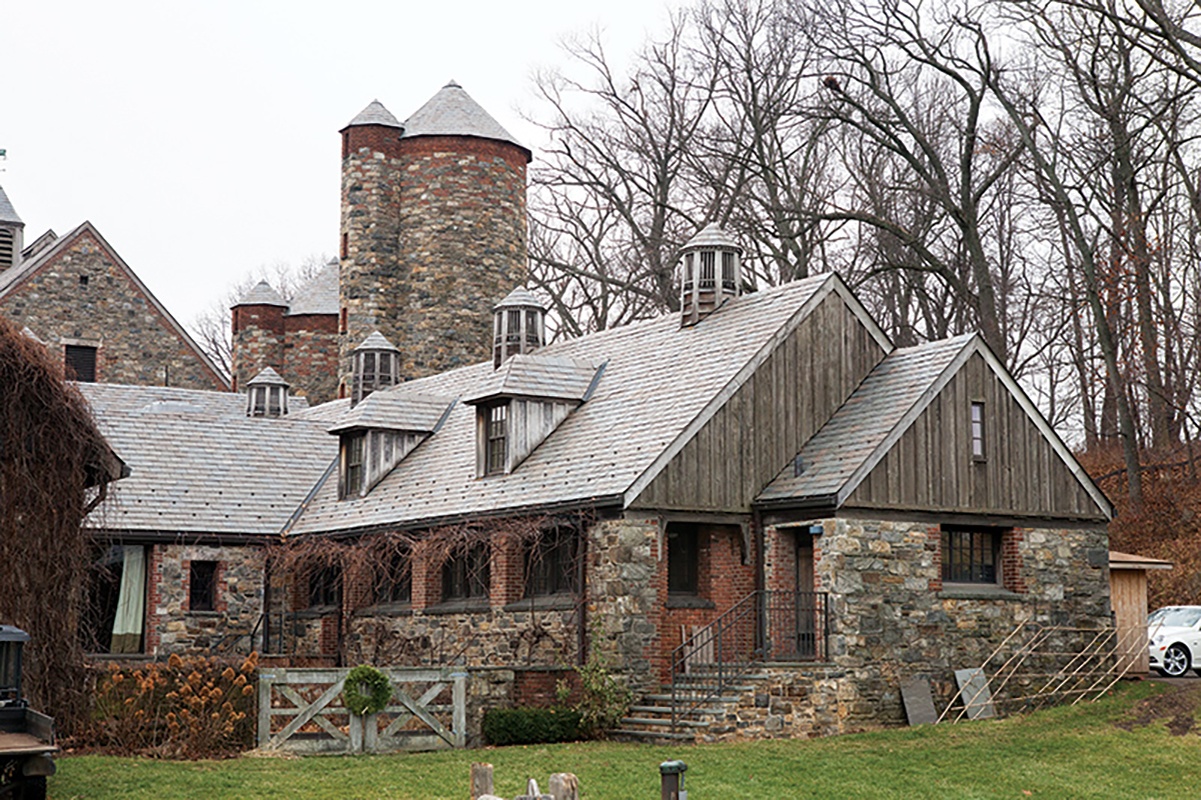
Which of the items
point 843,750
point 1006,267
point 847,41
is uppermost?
point 847,41

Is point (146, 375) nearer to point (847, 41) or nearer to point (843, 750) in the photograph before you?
point (847, 41)

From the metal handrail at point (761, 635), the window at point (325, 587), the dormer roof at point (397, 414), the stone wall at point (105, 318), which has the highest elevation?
the stone wall at point (105, 318)

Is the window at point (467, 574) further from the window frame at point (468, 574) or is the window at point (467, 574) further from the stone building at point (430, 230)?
the stone building at point (430, 230)

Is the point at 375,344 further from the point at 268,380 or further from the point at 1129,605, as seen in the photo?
the point at 1129,605

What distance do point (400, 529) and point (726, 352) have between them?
6960 millimetres

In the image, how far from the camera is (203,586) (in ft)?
102

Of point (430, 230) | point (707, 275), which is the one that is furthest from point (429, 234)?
point (707, 275)

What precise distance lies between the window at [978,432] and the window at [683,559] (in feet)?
14.4

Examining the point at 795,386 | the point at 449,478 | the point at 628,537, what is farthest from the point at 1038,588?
the point at 449,478

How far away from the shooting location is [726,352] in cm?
2473

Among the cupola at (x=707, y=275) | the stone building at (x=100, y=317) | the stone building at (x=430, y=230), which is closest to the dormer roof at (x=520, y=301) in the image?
the cupola at (x=707, y=275)

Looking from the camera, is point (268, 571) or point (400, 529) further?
point (268, 571)

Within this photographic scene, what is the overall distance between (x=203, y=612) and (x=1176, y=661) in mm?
17975

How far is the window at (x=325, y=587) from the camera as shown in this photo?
30359 mm
